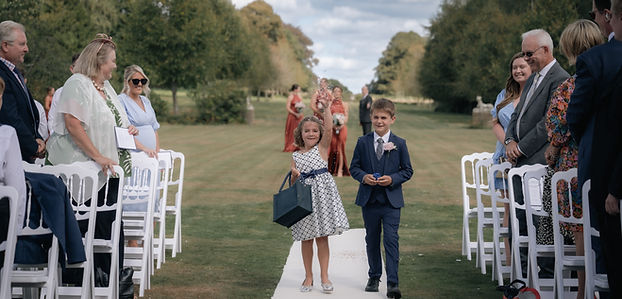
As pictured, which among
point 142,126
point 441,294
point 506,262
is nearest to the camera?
point 441,294

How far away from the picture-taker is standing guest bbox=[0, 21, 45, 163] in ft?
20.0

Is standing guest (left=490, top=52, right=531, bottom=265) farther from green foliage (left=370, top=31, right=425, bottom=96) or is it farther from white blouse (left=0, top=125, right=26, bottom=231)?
green foliage (left=370, top=31, right=425, bottom=96)

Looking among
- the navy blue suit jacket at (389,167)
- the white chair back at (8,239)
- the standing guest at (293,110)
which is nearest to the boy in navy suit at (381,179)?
the navy blue suit jacket at (389,167)

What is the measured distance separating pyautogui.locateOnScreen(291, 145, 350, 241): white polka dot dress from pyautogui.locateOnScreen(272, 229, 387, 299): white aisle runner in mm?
524

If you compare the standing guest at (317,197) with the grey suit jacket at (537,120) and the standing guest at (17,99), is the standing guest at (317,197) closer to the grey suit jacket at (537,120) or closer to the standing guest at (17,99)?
the grey suit jacket at (537,120)

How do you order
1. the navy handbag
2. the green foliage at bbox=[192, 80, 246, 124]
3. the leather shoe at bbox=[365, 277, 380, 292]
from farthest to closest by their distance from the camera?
the green foliage at bbox=[192, 80, 246, 124] → the leather shoe at bbox=[365, 277, 380, 292] → the navy handbag

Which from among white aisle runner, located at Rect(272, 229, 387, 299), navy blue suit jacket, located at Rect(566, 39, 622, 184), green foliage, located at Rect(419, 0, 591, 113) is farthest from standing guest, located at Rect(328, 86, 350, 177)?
green foliage, located at Rect(419, 0, 591, 113)

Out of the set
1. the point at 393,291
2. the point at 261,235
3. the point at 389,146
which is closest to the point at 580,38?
the point at 389,146

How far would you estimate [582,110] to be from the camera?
188 inches

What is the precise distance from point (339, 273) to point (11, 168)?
4.03 meters

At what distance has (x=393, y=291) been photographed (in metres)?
6.55

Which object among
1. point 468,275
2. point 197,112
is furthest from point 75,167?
point 197,112

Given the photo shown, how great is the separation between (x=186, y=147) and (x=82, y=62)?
20.5m

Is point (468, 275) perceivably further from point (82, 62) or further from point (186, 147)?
point (186, 147)
